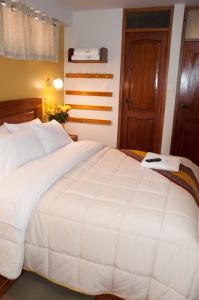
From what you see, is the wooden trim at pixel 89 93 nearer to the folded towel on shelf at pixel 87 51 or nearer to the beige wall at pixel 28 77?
the beige wall at pixel 28 77

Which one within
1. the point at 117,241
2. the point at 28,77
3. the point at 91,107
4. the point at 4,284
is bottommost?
the point at 4,284

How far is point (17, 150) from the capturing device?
2215mm

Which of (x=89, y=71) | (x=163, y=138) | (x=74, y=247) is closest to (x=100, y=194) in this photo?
(x=74, y=247)

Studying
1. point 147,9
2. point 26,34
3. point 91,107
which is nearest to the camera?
point 26,34

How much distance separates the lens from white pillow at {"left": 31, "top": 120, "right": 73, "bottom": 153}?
2.65 metres

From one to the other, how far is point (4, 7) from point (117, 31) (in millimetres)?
1828

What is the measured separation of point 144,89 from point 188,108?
2.42 ft

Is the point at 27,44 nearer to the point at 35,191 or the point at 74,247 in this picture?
the point at 35,191

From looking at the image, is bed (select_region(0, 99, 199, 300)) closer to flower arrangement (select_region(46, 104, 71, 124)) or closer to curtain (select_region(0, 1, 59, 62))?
curtain (select_region(0, 1, 59, 62))

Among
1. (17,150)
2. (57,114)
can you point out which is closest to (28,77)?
(57,114)

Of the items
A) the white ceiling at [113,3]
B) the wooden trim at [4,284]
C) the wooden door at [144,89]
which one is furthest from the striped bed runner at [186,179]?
the white ceiling at [113,3]

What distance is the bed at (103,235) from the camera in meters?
1.46

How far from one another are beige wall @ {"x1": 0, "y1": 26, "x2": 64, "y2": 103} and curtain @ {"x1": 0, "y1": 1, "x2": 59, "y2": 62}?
5.1 inches

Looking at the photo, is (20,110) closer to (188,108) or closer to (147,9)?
(147,9)
